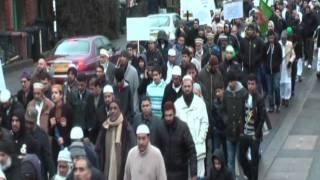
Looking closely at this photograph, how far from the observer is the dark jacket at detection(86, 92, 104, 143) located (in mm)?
12109

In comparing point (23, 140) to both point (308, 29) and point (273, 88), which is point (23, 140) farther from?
point (308, 29)

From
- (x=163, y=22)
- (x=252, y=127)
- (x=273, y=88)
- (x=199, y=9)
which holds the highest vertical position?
(x=199, y=9)

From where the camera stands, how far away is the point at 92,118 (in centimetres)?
1247

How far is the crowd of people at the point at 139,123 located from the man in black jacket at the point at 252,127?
1 centimetres

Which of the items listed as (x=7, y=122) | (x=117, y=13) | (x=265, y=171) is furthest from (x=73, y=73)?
(x=117, y=13)

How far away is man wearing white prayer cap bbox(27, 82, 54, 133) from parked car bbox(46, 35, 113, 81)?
37.6ft

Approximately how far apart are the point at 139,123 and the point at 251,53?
26.4ft

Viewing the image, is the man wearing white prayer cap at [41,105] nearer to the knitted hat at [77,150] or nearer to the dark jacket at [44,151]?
the dark jacket at [44,151]

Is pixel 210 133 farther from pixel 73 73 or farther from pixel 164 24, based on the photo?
pixel 164 24

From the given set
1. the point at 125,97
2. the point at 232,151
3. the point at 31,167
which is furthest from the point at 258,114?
the point at 31,167

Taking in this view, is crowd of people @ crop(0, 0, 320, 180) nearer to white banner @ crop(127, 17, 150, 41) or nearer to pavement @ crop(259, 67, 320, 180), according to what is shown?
pavement @ crop(259, 67, 320, 180)

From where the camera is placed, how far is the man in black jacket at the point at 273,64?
18.8 m

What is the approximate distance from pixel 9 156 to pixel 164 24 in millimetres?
26765

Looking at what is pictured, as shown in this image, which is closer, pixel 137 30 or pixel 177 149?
pixel 177 149
